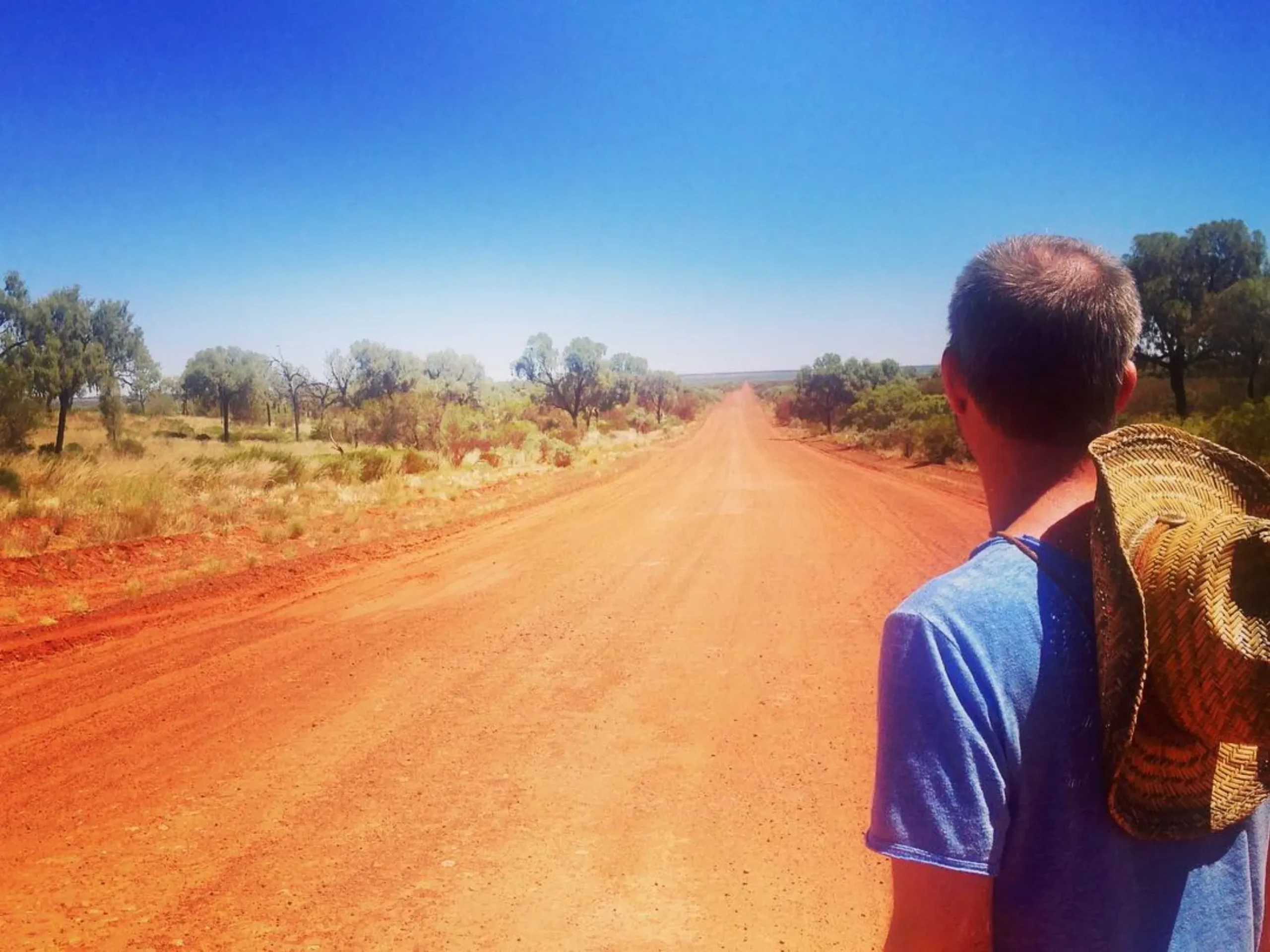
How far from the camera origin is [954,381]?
54.2 inches

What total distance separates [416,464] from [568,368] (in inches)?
1225

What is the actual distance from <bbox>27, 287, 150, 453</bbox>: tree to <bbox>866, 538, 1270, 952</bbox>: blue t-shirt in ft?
95.7

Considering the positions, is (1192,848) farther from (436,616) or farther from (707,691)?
(436,616)

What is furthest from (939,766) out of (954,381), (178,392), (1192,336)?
(178,392)

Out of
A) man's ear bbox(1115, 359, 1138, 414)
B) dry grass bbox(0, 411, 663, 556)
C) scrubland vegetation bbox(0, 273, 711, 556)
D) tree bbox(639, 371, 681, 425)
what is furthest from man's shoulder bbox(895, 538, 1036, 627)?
tree bbox(639, 371, 681, 425)

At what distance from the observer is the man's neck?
3.85 ft

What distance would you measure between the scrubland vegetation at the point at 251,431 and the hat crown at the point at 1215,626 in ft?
41.2

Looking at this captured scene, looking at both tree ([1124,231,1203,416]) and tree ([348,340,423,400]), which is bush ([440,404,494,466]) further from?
tree ([1124,231,1203,416])

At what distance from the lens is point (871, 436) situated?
34.4 meters

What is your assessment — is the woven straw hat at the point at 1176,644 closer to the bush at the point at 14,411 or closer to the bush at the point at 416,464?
the bush at the point at 416,464

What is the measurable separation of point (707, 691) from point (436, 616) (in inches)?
126

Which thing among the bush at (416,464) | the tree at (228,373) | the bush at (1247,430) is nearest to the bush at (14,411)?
the bush at (416,464)

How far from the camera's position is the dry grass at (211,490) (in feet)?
38.4

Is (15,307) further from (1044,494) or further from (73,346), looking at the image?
(1044,494)
